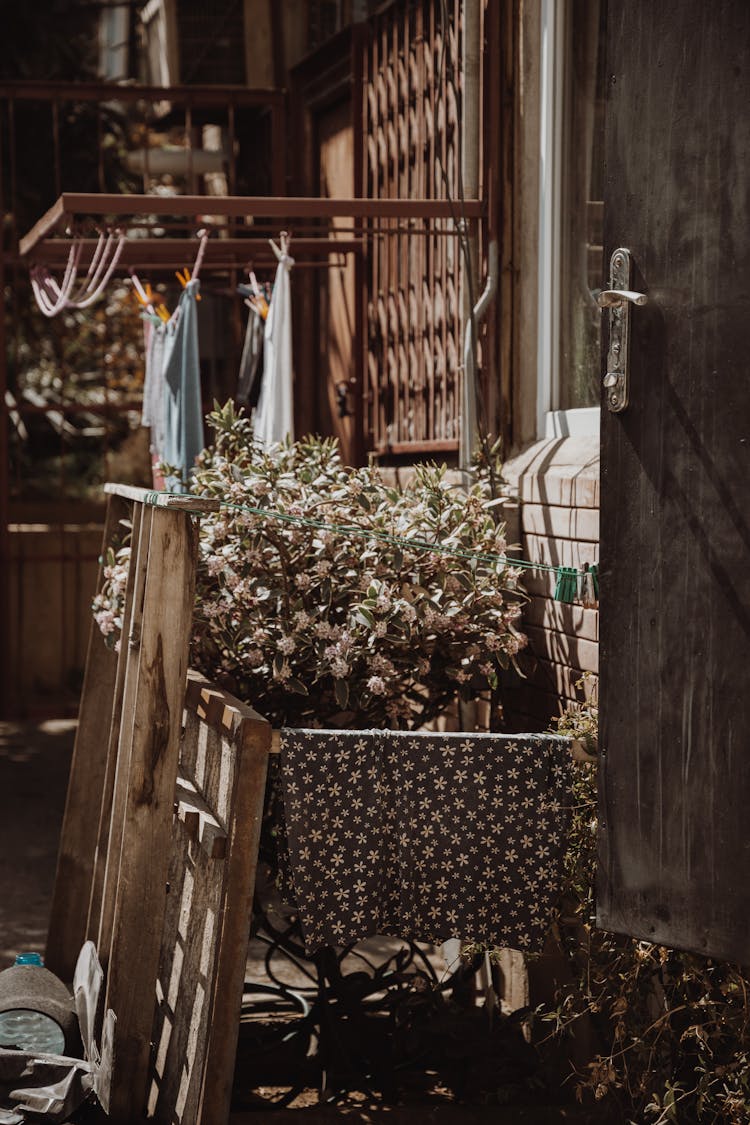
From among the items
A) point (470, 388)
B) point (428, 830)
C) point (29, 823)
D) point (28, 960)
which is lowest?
point (29, 823)

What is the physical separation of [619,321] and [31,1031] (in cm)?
259

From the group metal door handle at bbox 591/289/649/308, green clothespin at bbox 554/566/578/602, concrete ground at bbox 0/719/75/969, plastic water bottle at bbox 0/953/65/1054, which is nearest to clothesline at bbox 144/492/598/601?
green clothespin at bbox 554/566/578/602

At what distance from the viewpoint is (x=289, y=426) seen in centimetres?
594

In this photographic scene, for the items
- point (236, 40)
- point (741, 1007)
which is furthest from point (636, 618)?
point (236, 40)

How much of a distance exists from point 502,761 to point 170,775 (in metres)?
0.86

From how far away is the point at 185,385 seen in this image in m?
6.32

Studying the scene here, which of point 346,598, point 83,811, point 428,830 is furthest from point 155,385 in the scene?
point 428,830

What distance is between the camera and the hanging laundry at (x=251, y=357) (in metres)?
6.77

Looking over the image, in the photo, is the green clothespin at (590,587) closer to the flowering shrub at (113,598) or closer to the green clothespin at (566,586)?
the green clothespin at (566,586)

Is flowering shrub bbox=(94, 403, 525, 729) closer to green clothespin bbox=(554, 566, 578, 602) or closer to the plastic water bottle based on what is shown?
green clothespin bbox=(554, 566, 578, 602)

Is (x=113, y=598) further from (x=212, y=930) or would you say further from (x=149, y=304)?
(x=149, y=304)

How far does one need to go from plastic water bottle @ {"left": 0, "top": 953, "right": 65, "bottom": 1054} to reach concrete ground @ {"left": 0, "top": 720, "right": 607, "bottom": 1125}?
1.89ft

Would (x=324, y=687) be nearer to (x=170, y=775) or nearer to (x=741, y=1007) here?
(x=170, y=775)

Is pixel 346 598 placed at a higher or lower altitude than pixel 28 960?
higher
